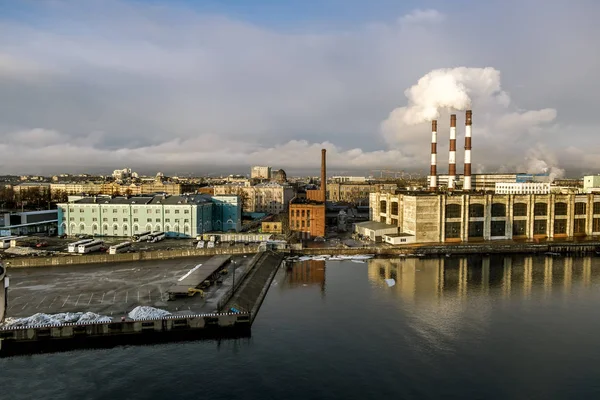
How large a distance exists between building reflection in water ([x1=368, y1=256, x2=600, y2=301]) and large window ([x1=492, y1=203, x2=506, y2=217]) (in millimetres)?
6719

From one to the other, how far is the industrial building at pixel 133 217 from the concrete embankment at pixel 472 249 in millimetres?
11756

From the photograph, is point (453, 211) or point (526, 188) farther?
point (526, 188)

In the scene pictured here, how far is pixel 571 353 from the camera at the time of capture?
18438mm

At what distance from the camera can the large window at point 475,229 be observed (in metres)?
44.6

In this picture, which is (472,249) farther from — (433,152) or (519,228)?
(433,152)

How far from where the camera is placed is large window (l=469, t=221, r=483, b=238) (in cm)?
4459

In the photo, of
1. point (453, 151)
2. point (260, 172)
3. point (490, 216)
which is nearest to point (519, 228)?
point (490, 216)

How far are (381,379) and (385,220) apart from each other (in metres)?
34.3

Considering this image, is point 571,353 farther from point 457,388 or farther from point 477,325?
point 457,388

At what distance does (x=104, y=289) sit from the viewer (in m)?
25.8

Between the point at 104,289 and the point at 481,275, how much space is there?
85.1ft

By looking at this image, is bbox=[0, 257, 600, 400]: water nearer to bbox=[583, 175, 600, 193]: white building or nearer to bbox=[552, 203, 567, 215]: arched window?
bbox=[552, 203, 567, 215]: arched window

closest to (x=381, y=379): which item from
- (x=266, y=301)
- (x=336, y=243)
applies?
(x=266, y=301)

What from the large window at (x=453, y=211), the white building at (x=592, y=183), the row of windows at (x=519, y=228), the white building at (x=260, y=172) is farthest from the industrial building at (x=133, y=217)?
the white building at (x=260, y=172)
